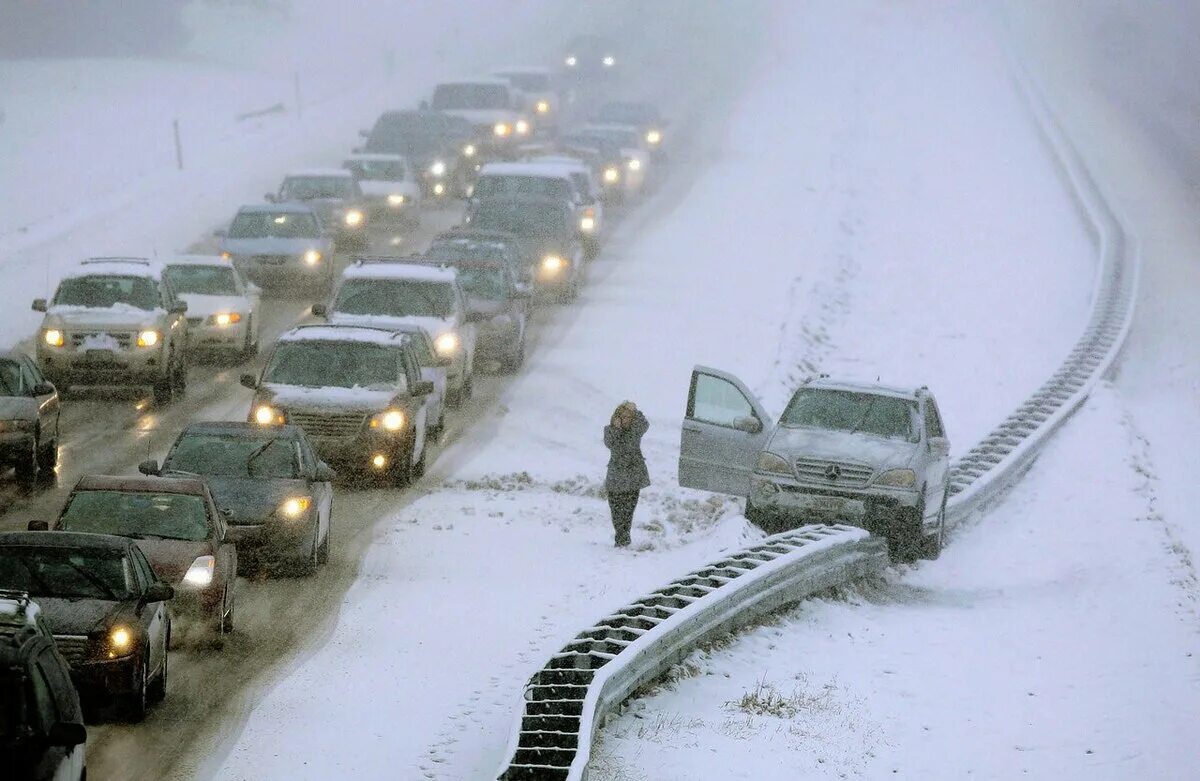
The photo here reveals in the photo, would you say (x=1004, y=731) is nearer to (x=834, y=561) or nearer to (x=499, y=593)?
(x=834, y=561)

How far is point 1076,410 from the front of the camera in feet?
97.5

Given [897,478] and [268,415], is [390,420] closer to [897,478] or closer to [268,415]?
[268,415]

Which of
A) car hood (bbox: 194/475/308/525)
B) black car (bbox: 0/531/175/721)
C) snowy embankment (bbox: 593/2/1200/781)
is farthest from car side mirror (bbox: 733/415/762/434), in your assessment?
black car (bbox: 0/531/175/721)

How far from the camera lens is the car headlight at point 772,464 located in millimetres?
18406

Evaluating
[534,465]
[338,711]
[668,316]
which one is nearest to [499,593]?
[338,711]

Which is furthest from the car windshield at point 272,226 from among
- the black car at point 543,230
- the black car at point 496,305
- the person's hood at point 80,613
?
the person's hood at point 80,613

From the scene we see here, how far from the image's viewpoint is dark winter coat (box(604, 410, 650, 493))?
18.6m

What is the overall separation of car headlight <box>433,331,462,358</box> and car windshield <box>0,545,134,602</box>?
12746 millimetres

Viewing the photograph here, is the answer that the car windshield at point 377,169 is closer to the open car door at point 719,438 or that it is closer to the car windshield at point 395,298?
the car windshield at point 395,298

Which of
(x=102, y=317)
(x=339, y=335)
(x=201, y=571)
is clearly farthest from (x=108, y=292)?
(x=201, y=571)

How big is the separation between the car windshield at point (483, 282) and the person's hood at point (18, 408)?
31.6 feet

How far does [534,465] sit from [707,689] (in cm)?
976

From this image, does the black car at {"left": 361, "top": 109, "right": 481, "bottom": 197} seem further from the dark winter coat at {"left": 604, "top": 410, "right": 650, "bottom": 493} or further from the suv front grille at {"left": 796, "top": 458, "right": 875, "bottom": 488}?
the suv front grille at {"left": 796, "top": 458, "right": 875, "bottom": 488}

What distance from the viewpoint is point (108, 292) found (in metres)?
25.2
